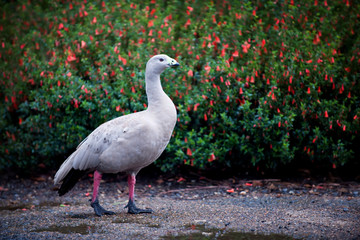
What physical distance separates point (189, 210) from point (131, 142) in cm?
128

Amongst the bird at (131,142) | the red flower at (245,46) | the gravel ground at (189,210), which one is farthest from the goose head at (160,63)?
the red flower at (245,46)

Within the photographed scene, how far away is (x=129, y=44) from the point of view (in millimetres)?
8180

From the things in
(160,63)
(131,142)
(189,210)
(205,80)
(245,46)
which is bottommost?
(189,210)

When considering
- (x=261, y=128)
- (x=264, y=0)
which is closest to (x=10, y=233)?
(x=261, y=128)

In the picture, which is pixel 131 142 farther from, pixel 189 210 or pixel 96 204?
pixel 189 210

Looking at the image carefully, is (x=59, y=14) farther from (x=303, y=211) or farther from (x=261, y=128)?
(x=303, y=211)

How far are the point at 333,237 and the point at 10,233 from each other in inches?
141

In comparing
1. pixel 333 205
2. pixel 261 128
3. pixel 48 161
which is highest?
pixel 261 128

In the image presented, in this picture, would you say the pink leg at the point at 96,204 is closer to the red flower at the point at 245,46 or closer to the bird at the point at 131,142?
the bird at the point at 131,142

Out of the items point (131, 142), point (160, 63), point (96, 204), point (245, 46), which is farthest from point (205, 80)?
point (96, 204)

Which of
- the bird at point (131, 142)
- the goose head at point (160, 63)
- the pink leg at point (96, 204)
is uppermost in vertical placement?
the goose head at point (160, 63)

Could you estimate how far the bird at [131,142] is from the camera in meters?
5.35

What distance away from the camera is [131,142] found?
5.35m

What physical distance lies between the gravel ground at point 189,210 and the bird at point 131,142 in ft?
1.76
